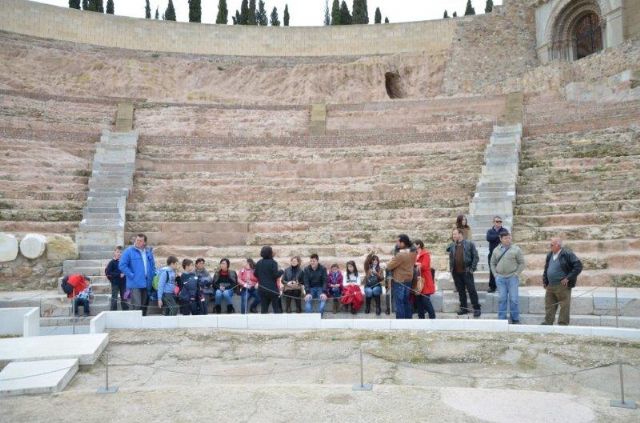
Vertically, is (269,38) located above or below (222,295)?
above

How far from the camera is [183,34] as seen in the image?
96.6ft

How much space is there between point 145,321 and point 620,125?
12156mm

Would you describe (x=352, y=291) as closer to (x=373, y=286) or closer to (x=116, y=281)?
(x=373, y=286)

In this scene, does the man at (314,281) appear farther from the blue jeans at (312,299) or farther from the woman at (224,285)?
the woman at (224,285)

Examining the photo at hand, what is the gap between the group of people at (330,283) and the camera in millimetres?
7941

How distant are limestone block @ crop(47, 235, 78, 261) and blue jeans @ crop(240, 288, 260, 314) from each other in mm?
3560

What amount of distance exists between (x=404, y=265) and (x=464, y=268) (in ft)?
3.22

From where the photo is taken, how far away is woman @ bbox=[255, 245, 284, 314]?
873 centimetres

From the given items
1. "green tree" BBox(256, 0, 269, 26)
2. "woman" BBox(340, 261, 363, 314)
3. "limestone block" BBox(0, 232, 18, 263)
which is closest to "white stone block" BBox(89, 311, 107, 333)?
"woman" BBox(340, 261, 363, 314)

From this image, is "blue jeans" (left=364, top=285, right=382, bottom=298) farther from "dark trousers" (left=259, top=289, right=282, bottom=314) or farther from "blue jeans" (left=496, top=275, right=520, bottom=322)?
"blue jeans" (left=496, top=275, right=520, bottom=322)

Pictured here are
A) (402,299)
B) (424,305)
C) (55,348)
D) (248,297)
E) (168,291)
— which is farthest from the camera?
(248,297)

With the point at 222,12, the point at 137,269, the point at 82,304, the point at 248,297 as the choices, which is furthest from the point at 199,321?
the point at 222,12

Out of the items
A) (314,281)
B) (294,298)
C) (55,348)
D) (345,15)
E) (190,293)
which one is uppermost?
(345,15)

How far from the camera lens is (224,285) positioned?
9250 mm
